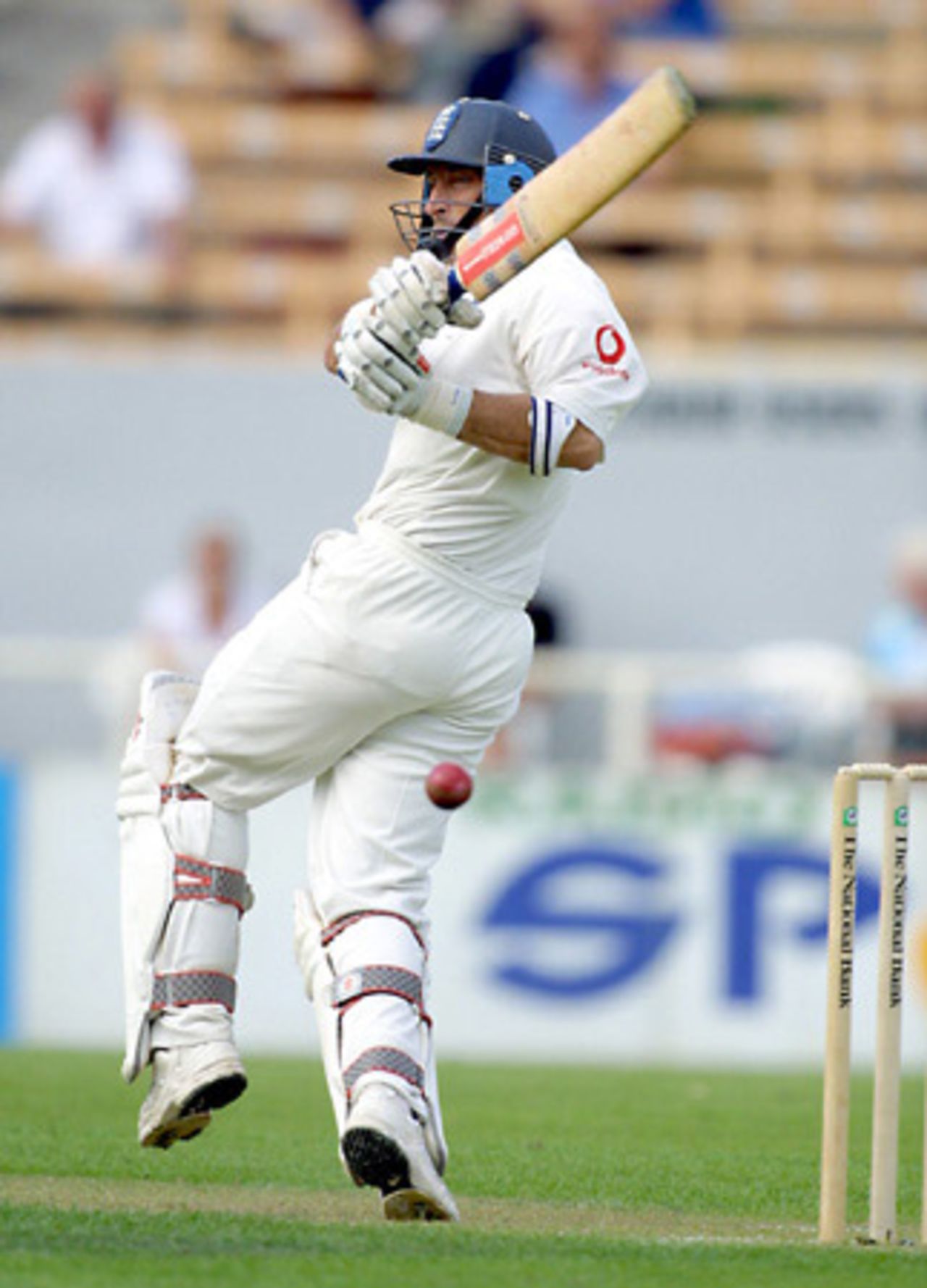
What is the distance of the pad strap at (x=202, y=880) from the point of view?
16.2 feet

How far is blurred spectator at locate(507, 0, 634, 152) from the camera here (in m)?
11.6

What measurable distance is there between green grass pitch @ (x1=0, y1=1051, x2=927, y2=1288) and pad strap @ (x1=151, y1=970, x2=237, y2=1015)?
0.35 metres

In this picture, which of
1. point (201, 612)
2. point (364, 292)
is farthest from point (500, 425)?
point (364, 292)

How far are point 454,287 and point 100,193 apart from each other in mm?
7743

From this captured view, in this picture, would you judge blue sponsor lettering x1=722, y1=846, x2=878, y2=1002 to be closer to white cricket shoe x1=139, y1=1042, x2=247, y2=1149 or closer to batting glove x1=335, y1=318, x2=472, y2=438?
white cricket shoe x1=139, y1=1042, x2=247, y2=1149

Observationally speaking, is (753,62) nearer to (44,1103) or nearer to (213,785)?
(44,1103)

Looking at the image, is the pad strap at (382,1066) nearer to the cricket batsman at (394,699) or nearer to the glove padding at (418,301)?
the cricket batsman at (394,699)

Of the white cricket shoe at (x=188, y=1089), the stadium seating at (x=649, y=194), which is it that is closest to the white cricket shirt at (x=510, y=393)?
the white cricket shoe at (x=188, y=1089)

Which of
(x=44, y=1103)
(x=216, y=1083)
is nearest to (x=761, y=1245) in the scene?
(x=216, y=1083)

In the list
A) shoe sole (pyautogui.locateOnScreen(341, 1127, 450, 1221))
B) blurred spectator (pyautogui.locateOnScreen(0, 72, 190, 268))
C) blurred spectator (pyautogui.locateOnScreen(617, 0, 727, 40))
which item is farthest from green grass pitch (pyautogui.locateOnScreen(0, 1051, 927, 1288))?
blurred spectator (pyautogui.locateOnScreen(617, 0, 727, 40))

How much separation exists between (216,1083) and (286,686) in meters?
0.69

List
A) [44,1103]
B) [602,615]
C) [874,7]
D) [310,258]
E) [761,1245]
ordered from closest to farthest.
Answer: [761,1245], [44,1103], [602,615], [310,258], [874,7]

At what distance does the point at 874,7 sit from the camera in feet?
42.3

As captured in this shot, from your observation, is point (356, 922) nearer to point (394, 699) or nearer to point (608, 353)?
point (394, 699)
